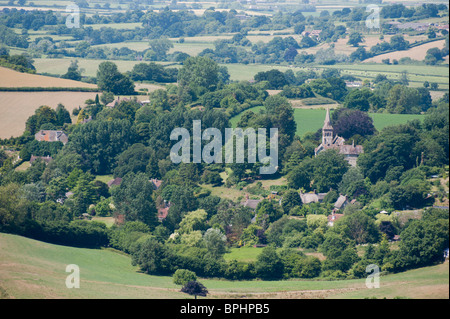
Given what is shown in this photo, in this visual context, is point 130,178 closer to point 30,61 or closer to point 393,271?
point 393,271

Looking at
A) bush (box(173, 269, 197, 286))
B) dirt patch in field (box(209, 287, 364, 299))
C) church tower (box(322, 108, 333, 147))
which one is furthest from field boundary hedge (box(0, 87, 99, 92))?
dirt patch in field (box(209, 287, 364, 299))

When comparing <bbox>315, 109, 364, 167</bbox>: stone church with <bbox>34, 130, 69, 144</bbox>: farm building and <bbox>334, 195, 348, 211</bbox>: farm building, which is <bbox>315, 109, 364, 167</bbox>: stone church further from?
<bbox>34, 130, 69, 144</bbox>: farm building

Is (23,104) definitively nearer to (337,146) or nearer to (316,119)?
(316,119)

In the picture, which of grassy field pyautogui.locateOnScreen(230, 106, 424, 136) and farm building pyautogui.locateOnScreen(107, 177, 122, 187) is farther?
grassy field pyautogui.locateOnScreen(230, 106, 424, 136)

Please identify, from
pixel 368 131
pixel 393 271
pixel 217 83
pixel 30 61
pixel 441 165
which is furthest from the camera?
pixel 30 61

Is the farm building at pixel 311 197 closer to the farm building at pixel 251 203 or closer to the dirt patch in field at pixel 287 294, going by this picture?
the farm building at pixel 251 203

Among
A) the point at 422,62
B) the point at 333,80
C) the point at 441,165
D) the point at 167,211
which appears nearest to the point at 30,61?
the point at 333,80

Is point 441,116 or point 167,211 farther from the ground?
point 441,116
